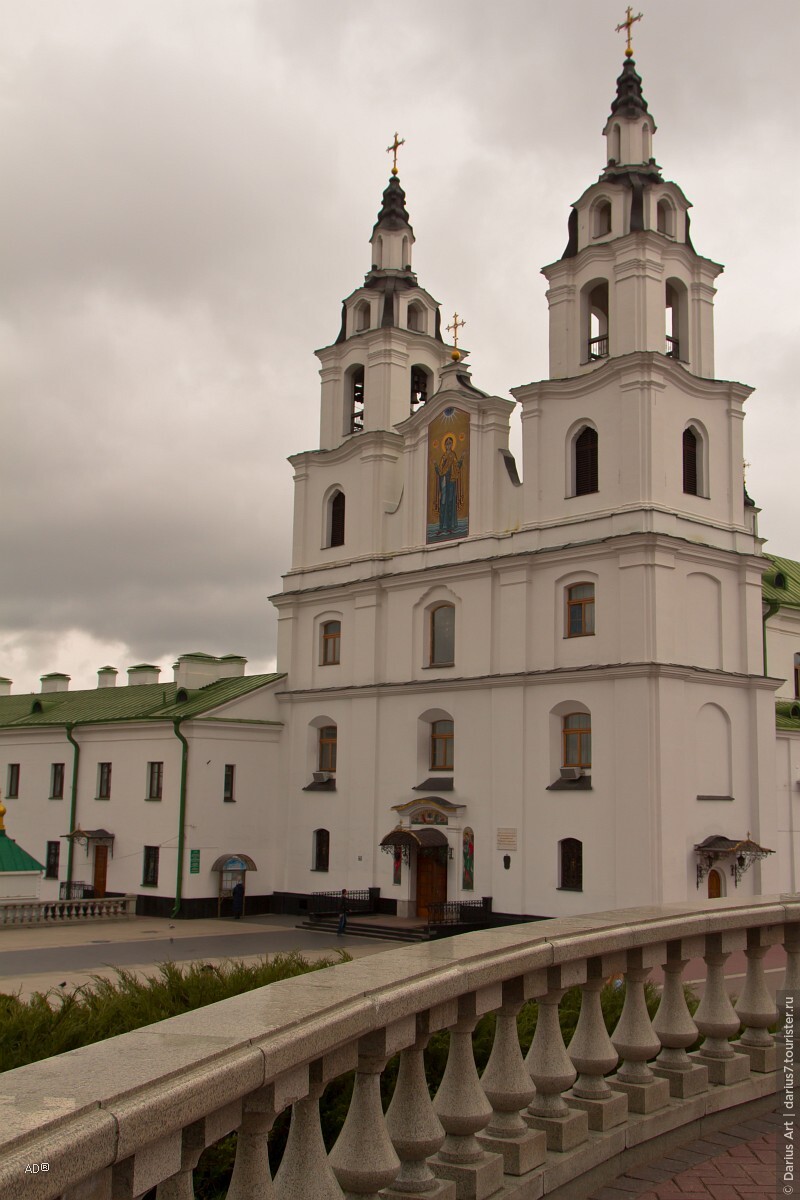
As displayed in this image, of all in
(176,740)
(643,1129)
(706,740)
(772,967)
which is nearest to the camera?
(643,1129)

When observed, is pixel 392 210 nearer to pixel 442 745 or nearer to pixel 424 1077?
pixel 442 745

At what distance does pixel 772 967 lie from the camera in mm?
19969

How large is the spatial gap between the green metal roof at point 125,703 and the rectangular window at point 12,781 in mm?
1569

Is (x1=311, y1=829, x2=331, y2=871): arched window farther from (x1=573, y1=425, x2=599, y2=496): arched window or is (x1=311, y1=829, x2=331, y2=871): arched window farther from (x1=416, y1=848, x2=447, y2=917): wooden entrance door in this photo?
(x1=573, y1=425, x2=599, y2=496): arched window

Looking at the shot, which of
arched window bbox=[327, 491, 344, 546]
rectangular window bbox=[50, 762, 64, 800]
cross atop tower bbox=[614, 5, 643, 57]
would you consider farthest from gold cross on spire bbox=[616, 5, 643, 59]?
rectangular window bbox=[50, 762, 64, 800]

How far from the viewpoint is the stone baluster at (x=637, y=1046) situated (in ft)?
19.3

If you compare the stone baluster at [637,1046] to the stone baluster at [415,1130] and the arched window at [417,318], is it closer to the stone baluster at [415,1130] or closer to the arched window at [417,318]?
the stone baluster at [415,1130]

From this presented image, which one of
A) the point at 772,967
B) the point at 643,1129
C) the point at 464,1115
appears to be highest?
the point at 464,1115

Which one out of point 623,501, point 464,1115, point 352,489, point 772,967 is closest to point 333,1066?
point 464,1115

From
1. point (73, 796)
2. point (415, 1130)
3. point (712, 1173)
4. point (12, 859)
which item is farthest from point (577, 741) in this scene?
point (415, 1130)

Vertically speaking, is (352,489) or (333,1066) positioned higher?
(352,489)

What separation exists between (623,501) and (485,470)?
16.7 feet

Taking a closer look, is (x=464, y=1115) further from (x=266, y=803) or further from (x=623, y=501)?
(x=266, y=803)

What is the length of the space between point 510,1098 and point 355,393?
34823 millimetres
